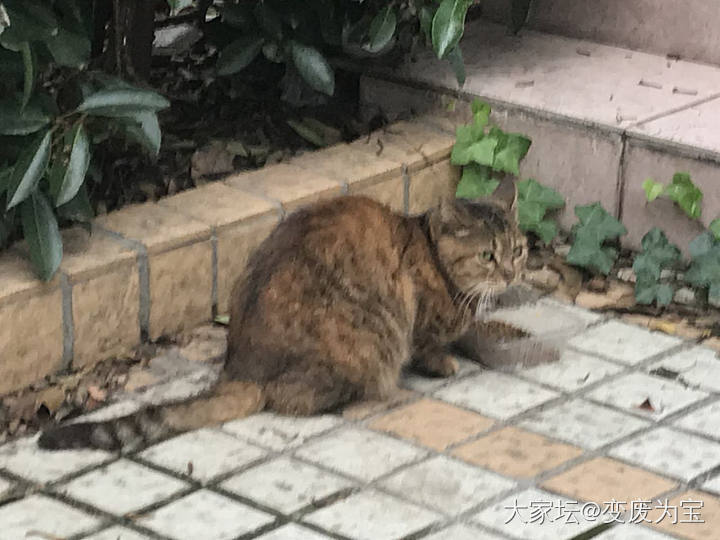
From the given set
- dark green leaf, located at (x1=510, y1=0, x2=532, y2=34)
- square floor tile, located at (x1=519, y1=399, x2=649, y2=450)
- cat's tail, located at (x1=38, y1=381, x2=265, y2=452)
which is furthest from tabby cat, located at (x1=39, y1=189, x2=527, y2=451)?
dark green leaf, located at (x1=510, y1=0, x2=532, y2=34)

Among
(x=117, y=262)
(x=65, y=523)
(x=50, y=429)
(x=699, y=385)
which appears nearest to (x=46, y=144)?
(x=117, y=262)

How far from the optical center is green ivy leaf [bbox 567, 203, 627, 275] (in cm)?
488

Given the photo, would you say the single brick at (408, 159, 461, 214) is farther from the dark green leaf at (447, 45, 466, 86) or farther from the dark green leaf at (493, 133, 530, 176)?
the dark green leaf at (447, 45, 466, 86)

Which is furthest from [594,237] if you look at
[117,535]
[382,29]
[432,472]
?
[117,535]

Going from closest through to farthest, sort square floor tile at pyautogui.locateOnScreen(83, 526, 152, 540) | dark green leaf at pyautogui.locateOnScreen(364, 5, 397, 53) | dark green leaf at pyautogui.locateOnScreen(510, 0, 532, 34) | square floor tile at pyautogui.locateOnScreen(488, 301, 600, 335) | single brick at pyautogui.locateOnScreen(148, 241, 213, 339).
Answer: square floor tile at pyautogui.locateOnScreen(83, 526, 152, 540) < single brick at pyautogui.locateOnScreen(148, 241, 213, 339) < square floor tile at pyautogui.locateOnScreen(488, 301, 600, 335) < dark green leaf at pyautogui.locateOnScreen(364, 5, 397, 53) < dark green leaf at pyautogui.locateOnScreen(510, 0, 532, 34)

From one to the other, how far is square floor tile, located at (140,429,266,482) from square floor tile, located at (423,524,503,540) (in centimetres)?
58

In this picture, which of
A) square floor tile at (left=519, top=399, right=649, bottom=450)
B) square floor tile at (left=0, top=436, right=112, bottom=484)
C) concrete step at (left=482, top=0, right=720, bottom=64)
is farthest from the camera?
concrete step at (left=482, top=0, right=720, bottom=64)

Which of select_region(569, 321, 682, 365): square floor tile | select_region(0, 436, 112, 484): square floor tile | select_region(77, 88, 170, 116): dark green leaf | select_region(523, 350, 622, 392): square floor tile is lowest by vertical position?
select_region(0, 436, 112, 484): square floor tile

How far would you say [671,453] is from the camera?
383cm

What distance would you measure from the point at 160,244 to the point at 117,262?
164mm

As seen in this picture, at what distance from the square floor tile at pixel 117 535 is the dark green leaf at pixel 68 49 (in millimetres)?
1339

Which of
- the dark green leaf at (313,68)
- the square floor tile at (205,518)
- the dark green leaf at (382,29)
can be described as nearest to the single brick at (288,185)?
the dark green leaf at (313,68)

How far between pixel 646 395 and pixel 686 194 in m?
0.86

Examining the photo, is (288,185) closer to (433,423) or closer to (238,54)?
(238,54)
